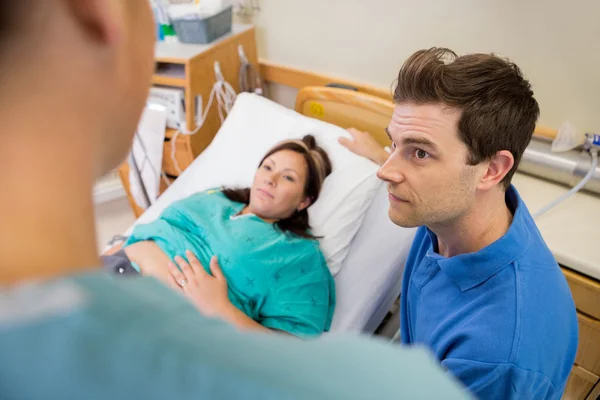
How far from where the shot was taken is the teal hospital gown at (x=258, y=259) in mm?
1337

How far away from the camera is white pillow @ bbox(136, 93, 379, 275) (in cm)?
159

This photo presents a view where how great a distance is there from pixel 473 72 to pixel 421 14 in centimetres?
95

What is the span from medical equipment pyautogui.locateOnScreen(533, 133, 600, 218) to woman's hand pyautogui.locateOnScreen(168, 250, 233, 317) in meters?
1.06

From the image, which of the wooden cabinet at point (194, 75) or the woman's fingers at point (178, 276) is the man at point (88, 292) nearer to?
the woman's fingers at point (178, 276)

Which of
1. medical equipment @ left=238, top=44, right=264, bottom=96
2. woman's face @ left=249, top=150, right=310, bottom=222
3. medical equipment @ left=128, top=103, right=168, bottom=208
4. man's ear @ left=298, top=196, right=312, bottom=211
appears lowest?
medical equipment @ left=128, top=103, right=168, bottom=208

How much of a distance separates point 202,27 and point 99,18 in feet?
6.22

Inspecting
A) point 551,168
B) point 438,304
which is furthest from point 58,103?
point 551,168

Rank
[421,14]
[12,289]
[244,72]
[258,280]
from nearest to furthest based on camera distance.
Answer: [12,289] < [258,280] < [421,14] < [244,72]

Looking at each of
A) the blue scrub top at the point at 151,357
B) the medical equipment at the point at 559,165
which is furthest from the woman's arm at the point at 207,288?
the medical equipment at the point at 559,165

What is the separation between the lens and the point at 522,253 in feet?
2.89

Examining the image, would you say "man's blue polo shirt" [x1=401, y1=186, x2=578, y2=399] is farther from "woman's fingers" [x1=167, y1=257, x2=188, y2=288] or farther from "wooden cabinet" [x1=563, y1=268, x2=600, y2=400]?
"woman's fingers" [x1=167, y1=257, x2=188, y2=288]

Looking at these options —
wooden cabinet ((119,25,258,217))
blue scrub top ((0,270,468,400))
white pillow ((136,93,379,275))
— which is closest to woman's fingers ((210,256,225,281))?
white pillow ((136,93,379,275))

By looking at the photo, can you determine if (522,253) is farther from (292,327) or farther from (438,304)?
(292,327)

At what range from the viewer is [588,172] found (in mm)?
1468
